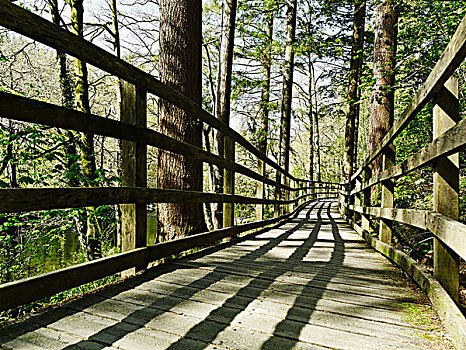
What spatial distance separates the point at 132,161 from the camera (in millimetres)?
2590

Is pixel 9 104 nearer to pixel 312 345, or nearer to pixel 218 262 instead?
pixel 312 345

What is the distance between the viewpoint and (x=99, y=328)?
1688 mm

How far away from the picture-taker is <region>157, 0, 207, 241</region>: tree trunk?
385cm

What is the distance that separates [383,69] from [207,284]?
5.59m

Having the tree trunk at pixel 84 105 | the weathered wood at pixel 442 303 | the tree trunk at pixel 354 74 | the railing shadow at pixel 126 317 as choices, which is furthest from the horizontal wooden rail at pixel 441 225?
the tree trunk at pixel 354 74

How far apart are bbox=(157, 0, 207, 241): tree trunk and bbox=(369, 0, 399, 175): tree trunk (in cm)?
382

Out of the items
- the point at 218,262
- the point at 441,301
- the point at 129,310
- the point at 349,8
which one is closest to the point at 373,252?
the point at 218,262

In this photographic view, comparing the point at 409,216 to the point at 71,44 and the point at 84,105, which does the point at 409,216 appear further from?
the point at 84,105

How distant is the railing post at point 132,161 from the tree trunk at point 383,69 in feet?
16.7

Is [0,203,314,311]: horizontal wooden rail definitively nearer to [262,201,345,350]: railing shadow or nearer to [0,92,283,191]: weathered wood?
[0,92,283,191]: weathered wood

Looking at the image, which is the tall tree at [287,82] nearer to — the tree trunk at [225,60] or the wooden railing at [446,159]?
the tree trunk at [225,60]

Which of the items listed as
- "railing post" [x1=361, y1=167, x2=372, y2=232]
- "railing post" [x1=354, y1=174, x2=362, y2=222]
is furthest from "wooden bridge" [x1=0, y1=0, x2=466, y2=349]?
"railing post" [x1=354, y1=174, x2=362, y2=222]

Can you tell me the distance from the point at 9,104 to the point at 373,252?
406 centimetres

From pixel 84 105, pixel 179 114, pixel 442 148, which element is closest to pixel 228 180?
pixel 179 114
